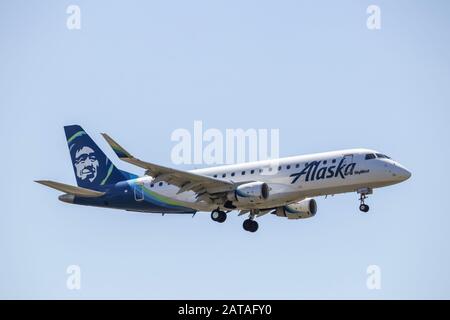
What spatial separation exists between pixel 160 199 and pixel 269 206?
6.70 m

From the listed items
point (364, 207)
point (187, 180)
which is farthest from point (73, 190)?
point (364, 207)

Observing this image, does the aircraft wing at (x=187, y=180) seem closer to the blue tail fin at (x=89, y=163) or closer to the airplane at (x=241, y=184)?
the airplane at (x=241, y=184)

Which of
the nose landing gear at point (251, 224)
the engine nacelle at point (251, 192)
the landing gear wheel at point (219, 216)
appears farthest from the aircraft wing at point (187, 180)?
the nose landing gear at point (251, 224)

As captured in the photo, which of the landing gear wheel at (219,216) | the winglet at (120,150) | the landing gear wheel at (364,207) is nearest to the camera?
the winglet at (120,150)

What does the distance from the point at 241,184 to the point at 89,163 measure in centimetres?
1135

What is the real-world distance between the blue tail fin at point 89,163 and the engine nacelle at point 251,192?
884 cm

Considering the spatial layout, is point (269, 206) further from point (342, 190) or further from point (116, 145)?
point (116, 145)

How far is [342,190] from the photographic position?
58312mm

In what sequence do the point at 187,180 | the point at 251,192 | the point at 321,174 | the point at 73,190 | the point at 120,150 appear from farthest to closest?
the point at 73,190
the point at 187,180
the point at 251,192
the point at 321,174
the point at 120,150

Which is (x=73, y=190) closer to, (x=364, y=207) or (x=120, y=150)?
(x=120, y=150)

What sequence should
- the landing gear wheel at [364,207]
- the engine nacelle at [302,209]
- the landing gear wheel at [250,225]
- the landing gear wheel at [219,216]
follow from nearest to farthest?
1. the landing gear wheel at [364,207]
2. the landing gear wheel at [219,216]
3. the landing gear wheel at [250,225]
4. the engine nacelle at [302,209]

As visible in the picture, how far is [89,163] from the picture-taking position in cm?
6606

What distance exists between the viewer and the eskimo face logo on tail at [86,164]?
215 ft

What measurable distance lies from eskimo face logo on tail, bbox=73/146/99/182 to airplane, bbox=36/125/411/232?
9cm
